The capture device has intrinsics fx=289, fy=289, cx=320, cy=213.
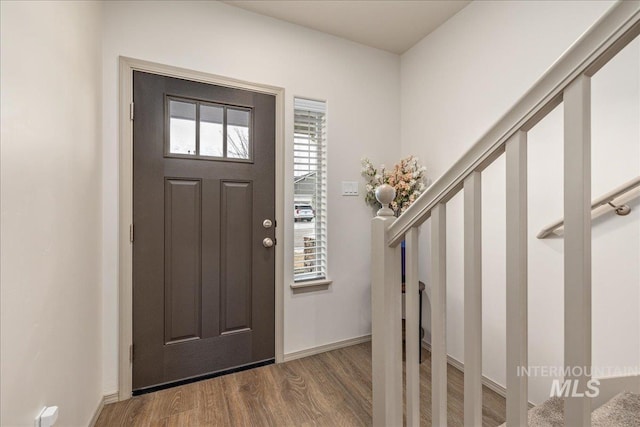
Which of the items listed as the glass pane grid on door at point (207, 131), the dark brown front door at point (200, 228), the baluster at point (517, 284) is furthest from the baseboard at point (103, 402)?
the baluster at point (517, 284)

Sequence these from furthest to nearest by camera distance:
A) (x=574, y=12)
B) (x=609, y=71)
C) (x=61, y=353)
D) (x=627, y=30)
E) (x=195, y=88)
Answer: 1. (x=195, y=88)
2. (x=574, y=12)
3. (x=609, y=71)
4. (x=61, y=353)
5. (x=627, y=30)

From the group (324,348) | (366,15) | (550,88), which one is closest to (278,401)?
(324,348)

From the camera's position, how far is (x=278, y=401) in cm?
172

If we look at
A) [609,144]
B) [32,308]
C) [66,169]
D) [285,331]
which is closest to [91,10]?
[66,169]

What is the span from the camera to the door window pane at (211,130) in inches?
76.9

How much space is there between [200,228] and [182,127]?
68cm

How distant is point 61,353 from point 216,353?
0.96 metres

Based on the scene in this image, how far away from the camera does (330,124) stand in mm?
2369

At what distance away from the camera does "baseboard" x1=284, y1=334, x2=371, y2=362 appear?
7.25 feet

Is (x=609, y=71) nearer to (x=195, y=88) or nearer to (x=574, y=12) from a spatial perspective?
(x=574, y=12)

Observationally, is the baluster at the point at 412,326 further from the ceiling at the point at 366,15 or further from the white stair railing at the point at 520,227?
the ceiling at the point at 366,15

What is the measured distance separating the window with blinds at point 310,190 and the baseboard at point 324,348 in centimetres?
55

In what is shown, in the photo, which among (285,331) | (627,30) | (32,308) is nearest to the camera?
(627,30)

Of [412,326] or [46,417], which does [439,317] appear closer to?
[412,326]
